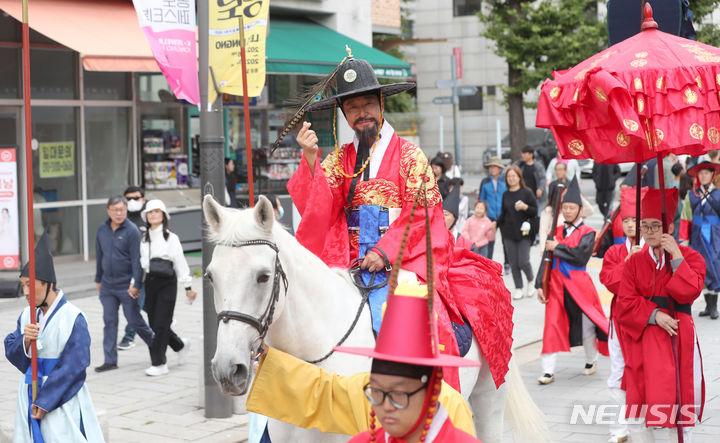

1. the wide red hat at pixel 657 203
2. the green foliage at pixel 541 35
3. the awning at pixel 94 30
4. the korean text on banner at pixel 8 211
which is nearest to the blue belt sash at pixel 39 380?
the wide red hat at pixel 657 203

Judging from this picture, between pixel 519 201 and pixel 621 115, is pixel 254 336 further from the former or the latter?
pixel 519 201

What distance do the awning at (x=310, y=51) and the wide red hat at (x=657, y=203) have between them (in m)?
11.6

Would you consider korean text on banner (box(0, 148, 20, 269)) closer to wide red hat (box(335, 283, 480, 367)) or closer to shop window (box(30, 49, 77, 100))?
shop window (box(30, 49, 77, 100))

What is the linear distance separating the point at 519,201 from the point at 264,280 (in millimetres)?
10427

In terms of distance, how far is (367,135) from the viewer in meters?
5.19

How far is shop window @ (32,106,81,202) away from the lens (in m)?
15.6

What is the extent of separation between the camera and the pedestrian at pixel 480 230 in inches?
551

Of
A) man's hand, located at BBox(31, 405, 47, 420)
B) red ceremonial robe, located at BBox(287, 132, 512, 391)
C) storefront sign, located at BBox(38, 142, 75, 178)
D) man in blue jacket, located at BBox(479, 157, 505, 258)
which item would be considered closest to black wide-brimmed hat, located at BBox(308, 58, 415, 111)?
red ceremonial robe, located at BBox(287, 132, 512, 391)

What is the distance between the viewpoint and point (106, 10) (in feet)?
50.0

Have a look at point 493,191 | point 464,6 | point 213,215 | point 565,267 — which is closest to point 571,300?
point 565,267

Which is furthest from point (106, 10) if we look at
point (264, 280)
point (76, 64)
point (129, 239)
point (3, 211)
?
point (264, 280)

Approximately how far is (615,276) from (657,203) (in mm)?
790

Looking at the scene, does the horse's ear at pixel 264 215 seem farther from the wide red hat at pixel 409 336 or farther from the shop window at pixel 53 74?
the shop window at pixel 53 74

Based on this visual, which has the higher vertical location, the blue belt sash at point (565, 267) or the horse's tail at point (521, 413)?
the blue belt sash at point (565, 267)
